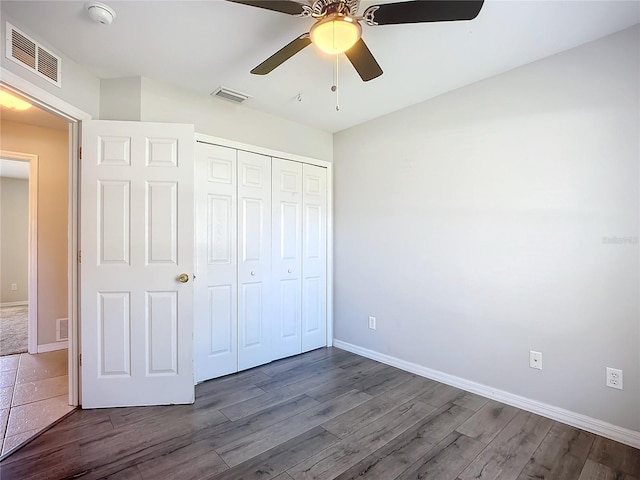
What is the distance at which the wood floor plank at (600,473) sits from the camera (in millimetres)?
1720

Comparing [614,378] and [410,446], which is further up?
[614,378]

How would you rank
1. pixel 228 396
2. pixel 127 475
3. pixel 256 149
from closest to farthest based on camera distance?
pixel 127 475 < pixel 228 396 < pixel 256 149

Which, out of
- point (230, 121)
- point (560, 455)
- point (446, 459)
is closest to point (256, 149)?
point (230, 121)

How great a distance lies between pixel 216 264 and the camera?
293 centimetres

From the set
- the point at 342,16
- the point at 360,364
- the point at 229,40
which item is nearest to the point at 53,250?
the point at 229,40

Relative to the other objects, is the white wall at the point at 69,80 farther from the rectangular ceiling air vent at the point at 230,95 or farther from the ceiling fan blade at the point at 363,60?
the ceiling fan blade at the point at 363,60

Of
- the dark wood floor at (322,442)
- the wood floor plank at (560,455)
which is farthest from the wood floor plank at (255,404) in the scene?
the wood floor plank at (560,455)

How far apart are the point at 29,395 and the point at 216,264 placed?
1736mm

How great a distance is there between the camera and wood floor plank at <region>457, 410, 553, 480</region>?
1755 mm

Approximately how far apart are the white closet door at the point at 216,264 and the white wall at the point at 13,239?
5699mm

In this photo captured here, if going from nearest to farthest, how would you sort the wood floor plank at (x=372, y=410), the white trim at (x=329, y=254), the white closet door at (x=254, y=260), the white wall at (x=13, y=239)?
the wood floor plank at (x=372, y=410) < the white closet door at (x=254, y=260) < the white trim at (x=329, y=254) < the white wall at (x=13, y=239)

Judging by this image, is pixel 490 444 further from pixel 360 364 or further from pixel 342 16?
pixel 342 16

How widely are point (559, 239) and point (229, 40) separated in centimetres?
260

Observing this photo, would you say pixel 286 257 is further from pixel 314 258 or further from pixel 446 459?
pixel 446 459
